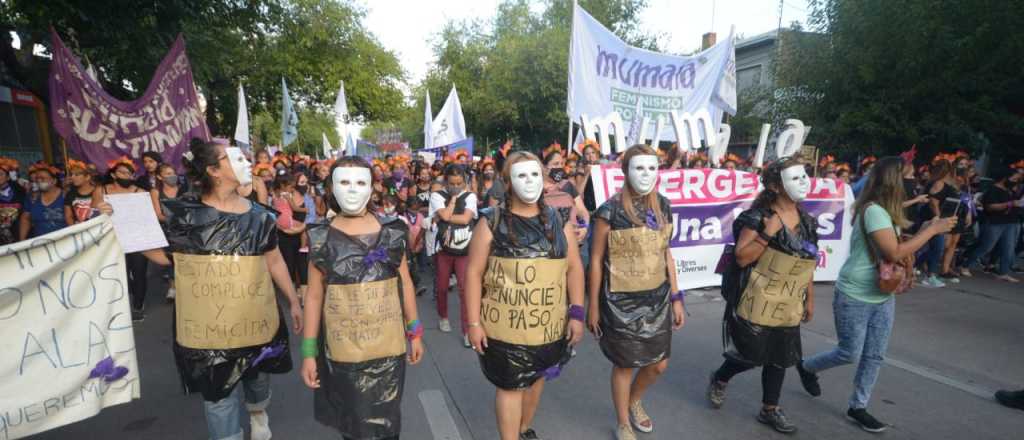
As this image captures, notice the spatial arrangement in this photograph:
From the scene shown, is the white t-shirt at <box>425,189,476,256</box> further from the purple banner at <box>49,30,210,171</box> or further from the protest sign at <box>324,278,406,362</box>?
the purple banner at <box>49,30,210,171</box>

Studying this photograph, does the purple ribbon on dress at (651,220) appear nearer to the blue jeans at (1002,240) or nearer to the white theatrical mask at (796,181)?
the white theatrical mask at (796,181)

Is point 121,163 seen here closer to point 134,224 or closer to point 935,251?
point 134,224

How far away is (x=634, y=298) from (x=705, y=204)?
4.05 m

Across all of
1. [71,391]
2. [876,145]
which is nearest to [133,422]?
[71,391]

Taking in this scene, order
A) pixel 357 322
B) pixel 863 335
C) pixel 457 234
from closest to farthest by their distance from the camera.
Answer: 1. pixel 357 322
2. pixel 863 335
3. pixel 457 234

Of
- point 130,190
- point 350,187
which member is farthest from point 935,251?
point 130,190

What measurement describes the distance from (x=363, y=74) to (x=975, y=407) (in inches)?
937

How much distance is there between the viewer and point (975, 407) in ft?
11.7

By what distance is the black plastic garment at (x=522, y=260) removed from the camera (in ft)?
8.18

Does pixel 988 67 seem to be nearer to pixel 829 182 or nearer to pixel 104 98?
pixel 829 182

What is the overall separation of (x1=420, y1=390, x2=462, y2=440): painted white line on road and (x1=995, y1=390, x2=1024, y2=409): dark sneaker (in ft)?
12.6

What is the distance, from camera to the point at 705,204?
21.2 ft

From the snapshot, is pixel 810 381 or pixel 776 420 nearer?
pixel 776 420

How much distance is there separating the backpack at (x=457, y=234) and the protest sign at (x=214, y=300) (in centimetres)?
235
